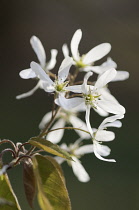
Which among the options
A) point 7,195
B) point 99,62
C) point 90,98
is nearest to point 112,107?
point 90,98

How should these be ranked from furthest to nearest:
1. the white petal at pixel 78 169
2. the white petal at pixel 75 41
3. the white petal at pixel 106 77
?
the white petal at pixel 78 169
the white petal at pixel 75 41
the white petal at pixel 106 77

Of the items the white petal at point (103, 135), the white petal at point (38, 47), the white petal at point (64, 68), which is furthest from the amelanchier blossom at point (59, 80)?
the white petal at point (38, 47)

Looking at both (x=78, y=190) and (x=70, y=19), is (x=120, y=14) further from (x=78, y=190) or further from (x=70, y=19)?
(x=78, y=190)

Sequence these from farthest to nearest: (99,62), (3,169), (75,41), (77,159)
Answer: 1. (99,62)
2. (77,159)
3. (75,41)
4. (3,169)

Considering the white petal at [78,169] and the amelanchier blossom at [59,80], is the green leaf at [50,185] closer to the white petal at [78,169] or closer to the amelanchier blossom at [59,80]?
the amelanchier blossom at [59,80]

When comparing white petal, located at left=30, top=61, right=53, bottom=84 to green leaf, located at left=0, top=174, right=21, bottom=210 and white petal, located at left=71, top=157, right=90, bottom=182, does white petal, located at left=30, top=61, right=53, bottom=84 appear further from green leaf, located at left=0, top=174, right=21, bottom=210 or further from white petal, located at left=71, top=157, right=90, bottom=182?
white petal, located at left=71, top=157, right=90, bottom=182

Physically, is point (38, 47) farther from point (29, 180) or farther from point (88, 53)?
point (29, 180)

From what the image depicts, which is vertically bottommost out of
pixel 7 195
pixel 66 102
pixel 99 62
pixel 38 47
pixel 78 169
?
pixel 99 62
